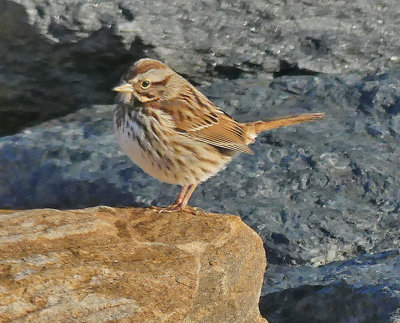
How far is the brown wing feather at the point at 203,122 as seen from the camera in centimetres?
582

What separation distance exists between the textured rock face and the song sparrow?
717 mm

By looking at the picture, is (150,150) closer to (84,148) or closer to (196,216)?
(196,216)

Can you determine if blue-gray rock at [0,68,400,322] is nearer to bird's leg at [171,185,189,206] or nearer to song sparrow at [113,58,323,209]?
bird's leg at [171,185,189,206]

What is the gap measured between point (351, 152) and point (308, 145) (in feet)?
1.01

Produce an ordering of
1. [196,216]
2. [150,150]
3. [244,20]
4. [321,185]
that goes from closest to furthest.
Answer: [196,216], [150,150], [321,185], [244,20]

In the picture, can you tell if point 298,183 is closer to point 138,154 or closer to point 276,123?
point 276,123

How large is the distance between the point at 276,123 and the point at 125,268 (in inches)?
93.1

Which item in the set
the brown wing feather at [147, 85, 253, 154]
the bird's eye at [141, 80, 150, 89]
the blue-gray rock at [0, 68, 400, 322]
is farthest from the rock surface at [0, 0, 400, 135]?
the bird's eye at [141, 80, 150, 89]

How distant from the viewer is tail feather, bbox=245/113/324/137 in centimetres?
617

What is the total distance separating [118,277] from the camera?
13.2ft

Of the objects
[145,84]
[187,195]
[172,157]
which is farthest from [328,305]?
[145,84]

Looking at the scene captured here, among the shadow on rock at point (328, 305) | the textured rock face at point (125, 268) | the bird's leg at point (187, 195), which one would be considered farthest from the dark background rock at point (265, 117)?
the textured rock face at point (125, 268)

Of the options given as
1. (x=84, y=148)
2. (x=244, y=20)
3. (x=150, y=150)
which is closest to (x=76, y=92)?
(x=84, y=148)

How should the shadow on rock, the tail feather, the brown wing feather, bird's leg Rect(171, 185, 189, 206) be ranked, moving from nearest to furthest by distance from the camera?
1. the shadow on rock
2. bird's leg Rect(171, 185, 189, 206)
3. the brown wing feather
4. the tail feather
